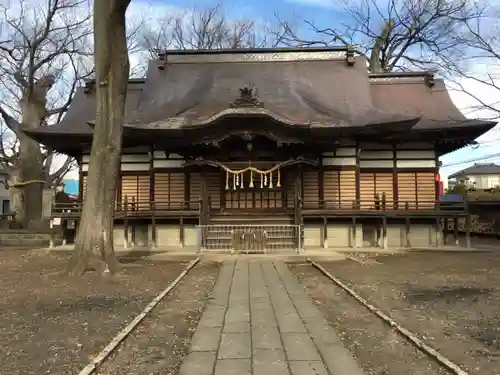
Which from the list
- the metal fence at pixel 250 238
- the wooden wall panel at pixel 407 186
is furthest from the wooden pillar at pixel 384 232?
the metal fence at pixel 250 238

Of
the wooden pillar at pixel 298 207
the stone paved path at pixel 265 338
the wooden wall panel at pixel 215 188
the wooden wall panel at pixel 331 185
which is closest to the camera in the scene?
the stone paved path at pixel 265 338

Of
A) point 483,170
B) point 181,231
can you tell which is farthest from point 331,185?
point 483,170

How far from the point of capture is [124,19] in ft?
35.1

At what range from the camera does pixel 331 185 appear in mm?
18750

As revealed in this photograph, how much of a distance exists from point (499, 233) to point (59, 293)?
20.7 metres

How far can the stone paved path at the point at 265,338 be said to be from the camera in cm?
450

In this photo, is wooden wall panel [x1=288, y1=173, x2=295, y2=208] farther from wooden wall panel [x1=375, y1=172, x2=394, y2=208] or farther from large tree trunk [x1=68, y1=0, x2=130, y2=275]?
large tree trunk [x1=68, y1=0, x2=130, y2=275]

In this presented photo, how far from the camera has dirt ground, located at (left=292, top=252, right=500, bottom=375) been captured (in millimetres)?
4930

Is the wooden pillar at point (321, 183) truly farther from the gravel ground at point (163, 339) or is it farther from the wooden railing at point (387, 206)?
the gravel ground at point (163, 339)

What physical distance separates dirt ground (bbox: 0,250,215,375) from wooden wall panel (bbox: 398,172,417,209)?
10.5m

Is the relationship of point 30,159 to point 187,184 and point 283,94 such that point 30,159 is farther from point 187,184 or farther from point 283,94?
point 283,94

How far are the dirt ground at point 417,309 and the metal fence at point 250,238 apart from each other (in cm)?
296

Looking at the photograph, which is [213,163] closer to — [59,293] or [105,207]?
[105,207]

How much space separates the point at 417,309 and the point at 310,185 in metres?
11.8
